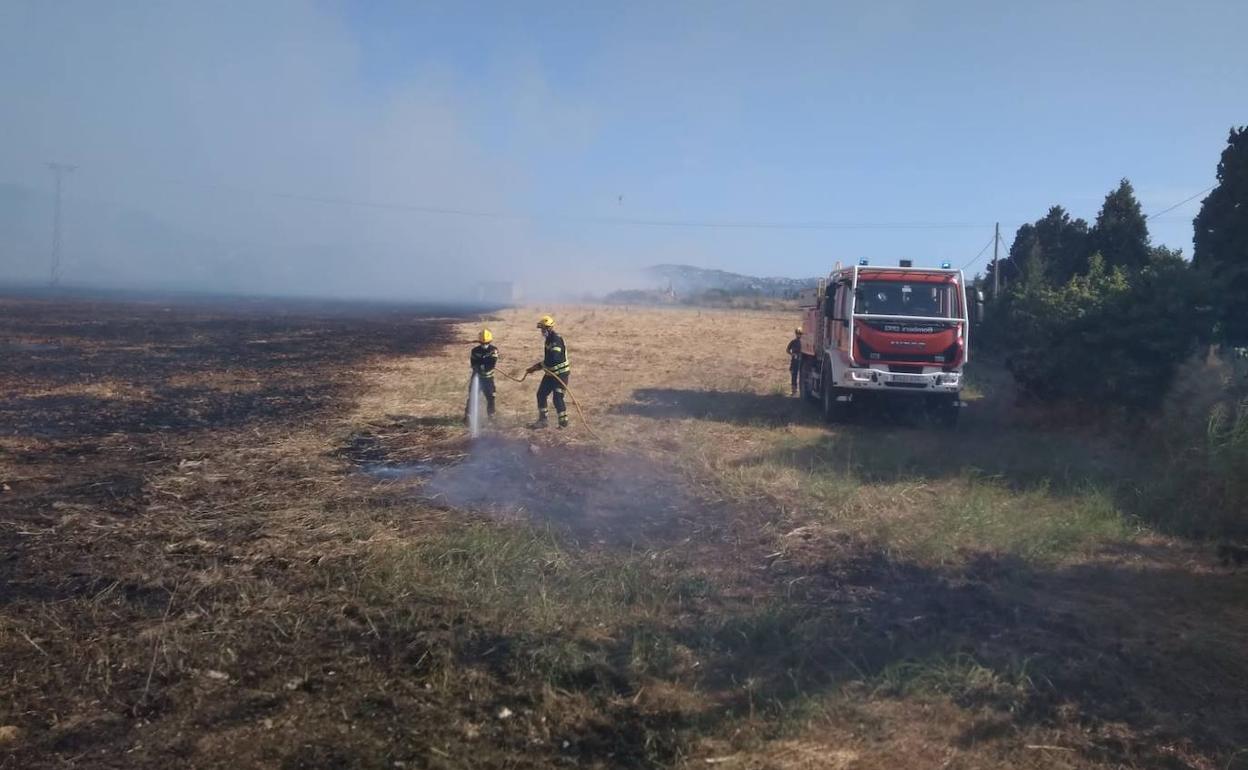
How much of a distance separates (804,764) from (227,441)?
9885 millimetres

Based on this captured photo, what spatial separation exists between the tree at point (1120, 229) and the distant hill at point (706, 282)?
44.5 m

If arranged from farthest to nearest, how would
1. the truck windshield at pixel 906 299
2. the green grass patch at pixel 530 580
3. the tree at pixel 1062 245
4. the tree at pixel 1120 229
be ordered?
the tree at pixel 1062 245
the tree at pixel 1120 229
the truck windshield at pixel 906 299
the green grass patch at pixel 530 580

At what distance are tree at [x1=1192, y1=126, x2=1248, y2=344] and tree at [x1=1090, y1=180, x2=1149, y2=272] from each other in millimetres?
6122

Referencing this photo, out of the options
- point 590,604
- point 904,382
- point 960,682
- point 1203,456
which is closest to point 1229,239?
point 904,382

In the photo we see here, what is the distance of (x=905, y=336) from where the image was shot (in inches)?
587

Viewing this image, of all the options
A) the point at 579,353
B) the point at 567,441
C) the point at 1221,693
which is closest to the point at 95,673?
the point at 1221,693

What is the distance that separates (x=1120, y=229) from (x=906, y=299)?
52.1 ft

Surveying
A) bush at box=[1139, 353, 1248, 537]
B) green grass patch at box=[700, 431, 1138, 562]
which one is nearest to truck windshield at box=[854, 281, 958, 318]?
green grass patch at box=[700, 431, 1138, 562]

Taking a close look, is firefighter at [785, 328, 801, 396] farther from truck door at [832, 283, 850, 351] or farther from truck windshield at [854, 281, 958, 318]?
truck windshield at [854, 281, 958, 318]

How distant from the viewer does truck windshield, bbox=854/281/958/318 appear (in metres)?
15.1

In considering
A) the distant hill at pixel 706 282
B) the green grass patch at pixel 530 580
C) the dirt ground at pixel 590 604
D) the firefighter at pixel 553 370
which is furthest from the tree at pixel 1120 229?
the distant hill at pixel 706 282

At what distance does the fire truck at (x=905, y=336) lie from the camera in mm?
14875

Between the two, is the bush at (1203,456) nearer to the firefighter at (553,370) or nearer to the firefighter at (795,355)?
the firefighter at (795,355)

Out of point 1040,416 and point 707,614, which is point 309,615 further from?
point 1040,416
